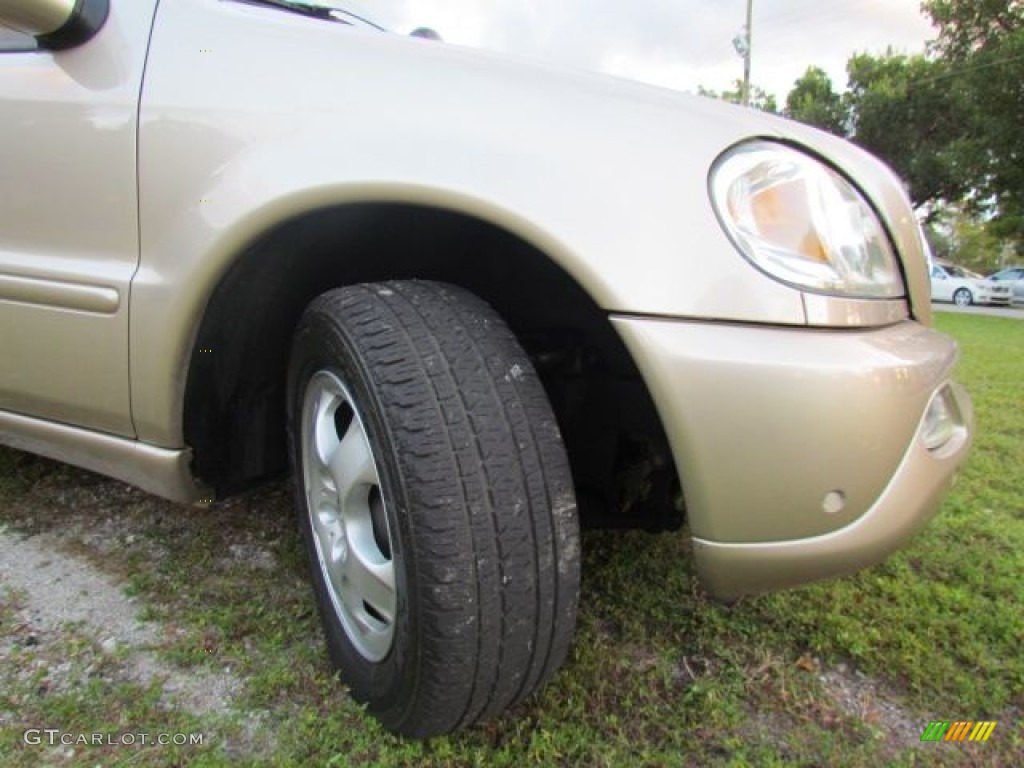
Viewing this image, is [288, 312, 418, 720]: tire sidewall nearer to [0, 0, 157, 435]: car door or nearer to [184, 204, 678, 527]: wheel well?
[184, 204, 678, 527]: wheel well

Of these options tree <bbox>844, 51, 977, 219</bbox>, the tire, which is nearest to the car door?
the tire

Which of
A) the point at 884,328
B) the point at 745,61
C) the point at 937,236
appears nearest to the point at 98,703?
the point at 884,328

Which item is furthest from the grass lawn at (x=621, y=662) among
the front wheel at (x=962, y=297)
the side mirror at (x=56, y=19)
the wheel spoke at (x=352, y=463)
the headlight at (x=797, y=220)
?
the front wheel at (x=962, y=297)

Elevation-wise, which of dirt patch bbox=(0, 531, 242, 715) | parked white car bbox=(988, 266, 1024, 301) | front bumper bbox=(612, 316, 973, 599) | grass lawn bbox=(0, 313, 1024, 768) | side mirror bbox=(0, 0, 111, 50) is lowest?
parked white car bbox=(988, 266, 1024, 301)

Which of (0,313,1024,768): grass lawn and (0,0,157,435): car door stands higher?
(0,0,157,435): car door

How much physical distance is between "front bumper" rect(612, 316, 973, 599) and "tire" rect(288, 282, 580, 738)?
218mm

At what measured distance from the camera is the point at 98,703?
143 centimetres

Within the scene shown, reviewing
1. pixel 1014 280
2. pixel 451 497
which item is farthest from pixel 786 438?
pixel 1014 280

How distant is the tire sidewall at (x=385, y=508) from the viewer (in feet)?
3.82

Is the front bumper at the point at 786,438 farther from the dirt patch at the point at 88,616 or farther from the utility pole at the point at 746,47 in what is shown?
the utility pole at the point at 746,47

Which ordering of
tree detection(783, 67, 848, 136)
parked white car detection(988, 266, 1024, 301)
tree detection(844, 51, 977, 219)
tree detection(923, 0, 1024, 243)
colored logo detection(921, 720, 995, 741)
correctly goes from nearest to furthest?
colored logo detection(921, 720, 995, 741) → tree detection(923, 0, 1024, 243) → parked white car detection(988, 266, 1024, 301) → tree detection(844, 51, 977, 219) → tree detection(783, 67, 848, 136)

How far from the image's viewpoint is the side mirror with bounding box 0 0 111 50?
1354 millimetres

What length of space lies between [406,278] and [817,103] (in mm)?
27409

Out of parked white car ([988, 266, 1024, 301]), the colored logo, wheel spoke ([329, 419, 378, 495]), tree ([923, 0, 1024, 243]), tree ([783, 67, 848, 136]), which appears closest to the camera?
wheel spoke ([329, 419, 378, 495])
